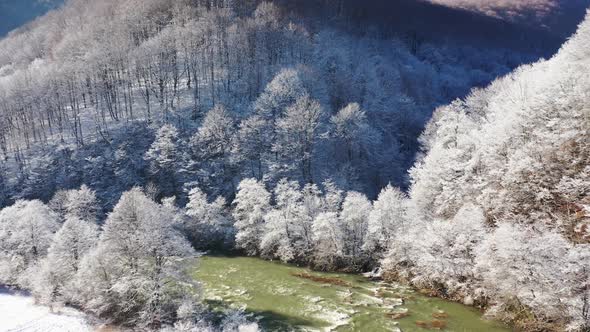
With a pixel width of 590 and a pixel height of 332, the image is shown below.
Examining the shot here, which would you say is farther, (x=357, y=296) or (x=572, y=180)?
(x=357, y=296)

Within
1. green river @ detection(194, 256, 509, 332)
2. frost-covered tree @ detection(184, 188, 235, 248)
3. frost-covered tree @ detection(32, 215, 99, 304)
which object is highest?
frost-covered tree @ detection(32, 215, 99, 304)

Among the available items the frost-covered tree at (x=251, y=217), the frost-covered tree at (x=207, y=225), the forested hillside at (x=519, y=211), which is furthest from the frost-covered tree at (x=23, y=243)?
the forested hillside at (x=519, y=211)

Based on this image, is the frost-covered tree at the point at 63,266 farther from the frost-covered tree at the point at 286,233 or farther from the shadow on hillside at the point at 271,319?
the frost-covered tree at the point at 286,233

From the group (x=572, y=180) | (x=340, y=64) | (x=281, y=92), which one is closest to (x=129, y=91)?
(x=281, y=92)

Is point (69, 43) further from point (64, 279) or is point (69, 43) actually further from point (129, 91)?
point (64, 279)

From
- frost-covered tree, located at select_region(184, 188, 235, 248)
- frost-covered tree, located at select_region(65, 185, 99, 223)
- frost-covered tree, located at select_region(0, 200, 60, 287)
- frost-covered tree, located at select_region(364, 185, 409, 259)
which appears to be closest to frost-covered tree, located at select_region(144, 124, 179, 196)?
frost-covered tree, located at select_region(65, 185, 99, 223)

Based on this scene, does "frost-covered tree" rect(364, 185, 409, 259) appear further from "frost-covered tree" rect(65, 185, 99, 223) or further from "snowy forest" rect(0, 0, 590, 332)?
"frost-covered tree" rect(65, 185, 99, 223)
